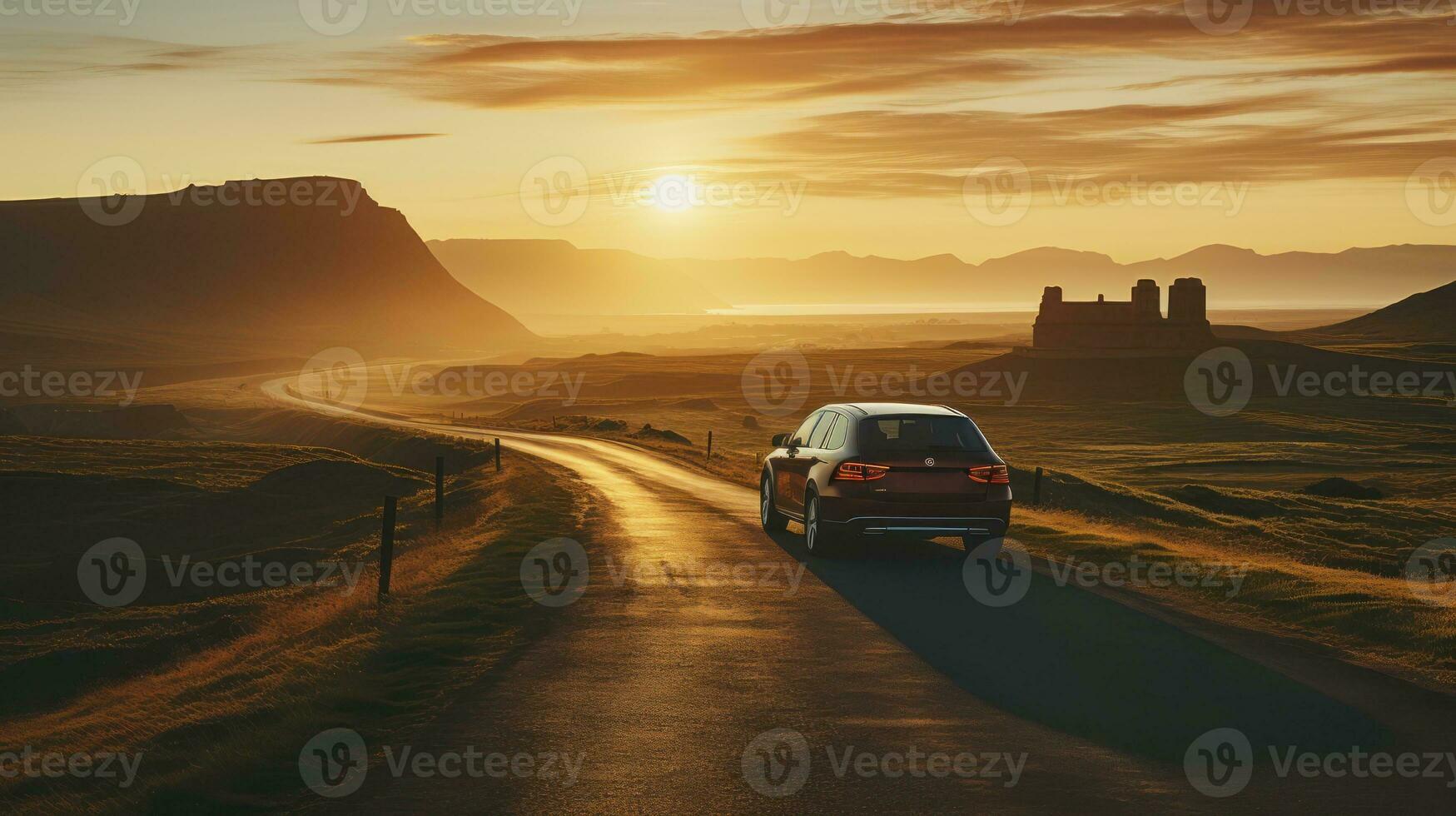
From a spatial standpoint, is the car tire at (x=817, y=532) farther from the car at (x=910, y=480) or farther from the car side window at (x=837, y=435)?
the car side window at (x=837, y=435)

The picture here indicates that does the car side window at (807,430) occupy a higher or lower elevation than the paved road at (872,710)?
higher

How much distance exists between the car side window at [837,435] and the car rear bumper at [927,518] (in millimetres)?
875

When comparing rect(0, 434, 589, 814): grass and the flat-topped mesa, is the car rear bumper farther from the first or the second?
the flat-topped mesa

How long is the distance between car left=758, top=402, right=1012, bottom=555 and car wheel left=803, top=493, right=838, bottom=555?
0.02 meters

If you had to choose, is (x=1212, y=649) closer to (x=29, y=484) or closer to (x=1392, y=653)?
(x=1392, y=653)

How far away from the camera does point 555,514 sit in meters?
24.0

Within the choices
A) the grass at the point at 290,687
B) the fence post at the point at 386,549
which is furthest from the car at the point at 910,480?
the fence post at the point at 386,549

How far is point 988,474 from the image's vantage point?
15273 millimetres

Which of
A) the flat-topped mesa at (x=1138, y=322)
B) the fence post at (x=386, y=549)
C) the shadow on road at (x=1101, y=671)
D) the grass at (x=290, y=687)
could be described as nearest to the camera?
the grass at (x=290, y=687)

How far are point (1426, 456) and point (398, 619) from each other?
7528 cm

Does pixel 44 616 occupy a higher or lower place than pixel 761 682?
lower

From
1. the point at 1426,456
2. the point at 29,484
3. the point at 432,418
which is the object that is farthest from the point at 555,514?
the point at 432,418

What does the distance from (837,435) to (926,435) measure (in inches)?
46.3

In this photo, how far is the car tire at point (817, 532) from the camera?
622 inches
